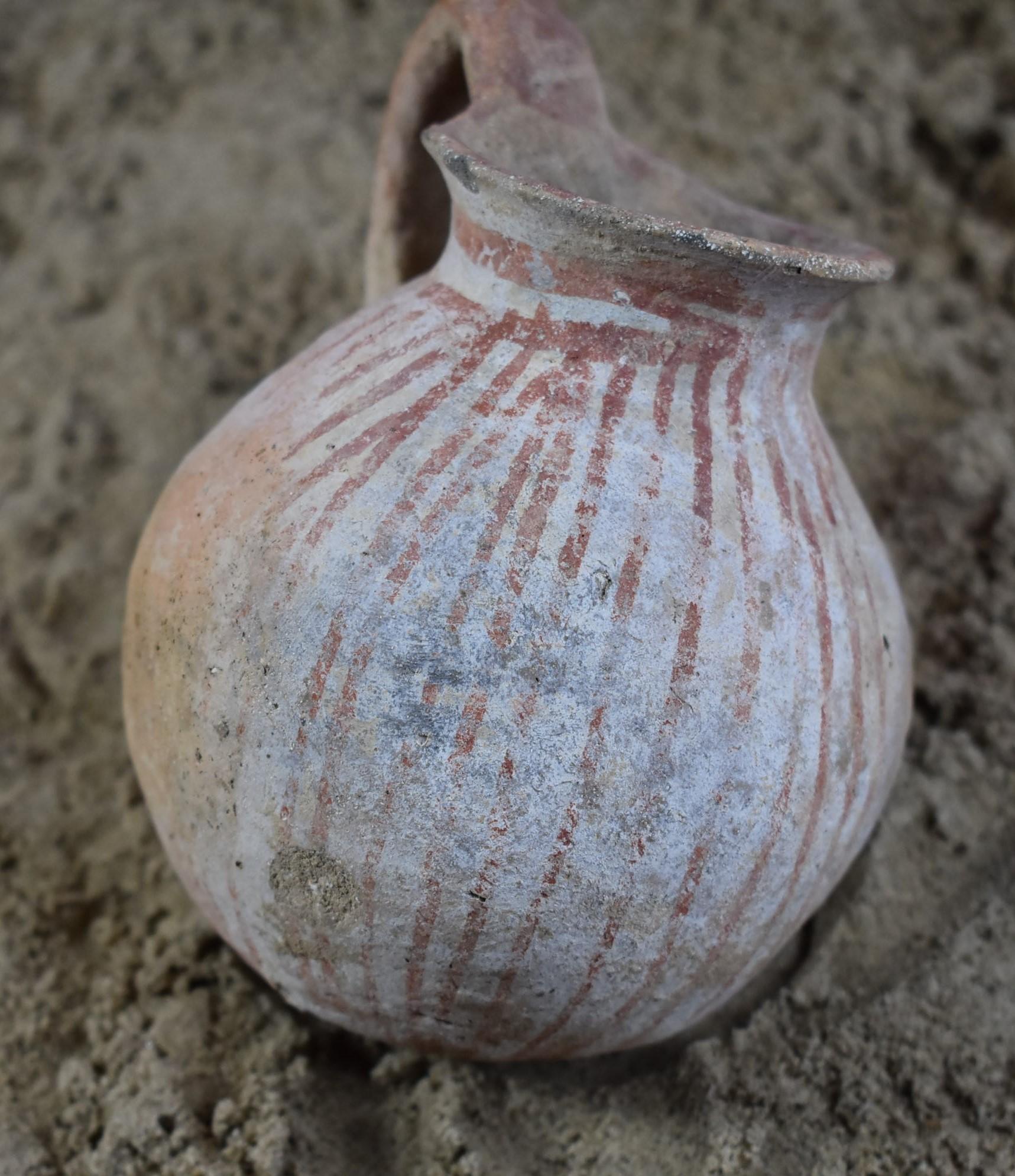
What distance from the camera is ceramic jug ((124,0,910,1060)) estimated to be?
97 cm

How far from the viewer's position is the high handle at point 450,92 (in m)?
1.26

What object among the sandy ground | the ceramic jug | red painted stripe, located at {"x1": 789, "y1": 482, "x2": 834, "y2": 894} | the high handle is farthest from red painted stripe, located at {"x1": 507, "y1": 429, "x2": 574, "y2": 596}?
the sandy ground

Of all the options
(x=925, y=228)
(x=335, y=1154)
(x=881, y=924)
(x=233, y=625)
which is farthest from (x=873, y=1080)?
(x=925, y=228)

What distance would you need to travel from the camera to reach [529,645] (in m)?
0.96

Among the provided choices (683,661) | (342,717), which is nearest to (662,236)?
(683,661)

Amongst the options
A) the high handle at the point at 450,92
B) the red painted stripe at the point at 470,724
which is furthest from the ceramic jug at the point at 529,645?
the high handle at the point at 450,92

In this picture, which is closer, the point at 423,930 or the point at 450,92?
the point at 423,930

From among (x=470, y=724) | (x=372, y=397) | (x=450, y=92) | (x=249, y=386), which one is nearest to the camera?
(x=470, y=724)

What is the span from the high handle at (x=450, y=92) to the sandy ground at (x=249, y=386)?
2.11ft

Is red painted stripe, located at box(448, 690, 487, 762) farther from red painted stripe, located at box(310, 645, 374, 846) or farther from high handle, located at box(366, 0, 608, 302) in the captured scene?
high handle, located at box(366, 0, 608, 302)

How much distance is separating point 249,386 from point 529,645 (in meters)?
1.22

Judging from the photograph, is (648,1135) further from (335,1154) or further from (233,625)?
(233,625)

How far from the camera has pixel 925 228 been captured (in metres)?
2.16

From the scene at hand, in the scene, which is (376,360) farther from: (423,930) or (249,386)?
(249,386)
